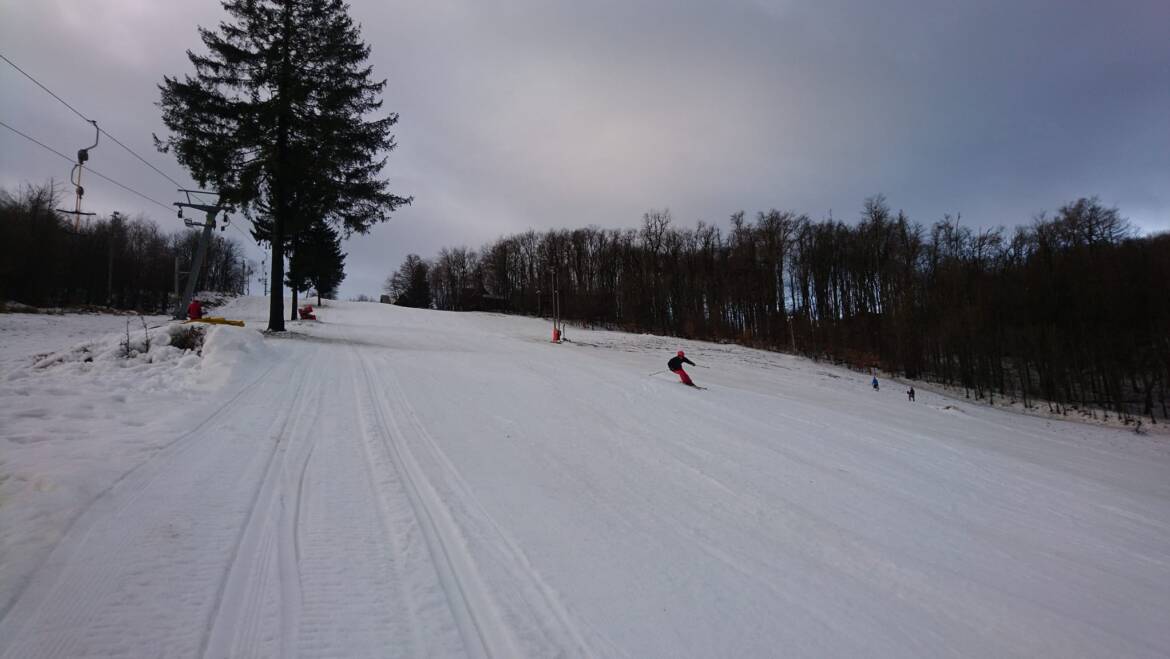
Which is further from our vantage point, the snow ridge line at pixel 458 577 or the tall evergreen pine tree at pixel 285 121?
the tall evergreen pine tree at pixel 285 121

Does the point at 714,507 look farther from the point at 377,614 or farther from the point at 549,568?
the point at 377,614

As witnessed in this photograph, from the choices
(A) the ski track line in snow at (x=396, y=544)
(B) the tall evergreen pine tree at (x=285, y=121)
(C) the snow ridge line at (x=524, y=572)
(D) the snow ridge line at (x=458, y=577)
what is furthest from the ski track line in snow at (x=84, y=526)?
(B) the tall evergreen pine tree at (x=285, y=121)

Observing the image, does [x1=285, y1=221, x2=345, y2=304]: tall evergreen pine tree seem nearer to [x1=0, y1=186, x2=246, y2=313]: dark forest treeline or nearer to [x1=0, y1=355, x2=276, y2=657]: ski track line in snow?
[x1=0, y1=186, x2=246, y2=313]: dark forest treeline

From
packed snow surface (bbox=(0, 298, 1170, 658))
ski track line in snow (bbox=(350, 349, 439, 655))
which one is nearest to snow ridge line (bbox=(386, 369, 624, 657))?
packed snow surface (bbox=(0, 298, 1170, 658))

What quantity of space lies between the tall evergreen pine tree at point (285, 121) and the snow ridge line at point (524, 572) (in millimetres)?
15517

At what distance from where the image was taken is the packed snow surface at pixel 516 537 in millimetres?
2568

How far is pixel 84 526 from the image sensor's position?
10.3ft

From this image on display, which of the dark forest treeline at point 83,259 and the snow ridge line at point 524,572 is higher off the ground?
the dark forest treeline at point 83,259

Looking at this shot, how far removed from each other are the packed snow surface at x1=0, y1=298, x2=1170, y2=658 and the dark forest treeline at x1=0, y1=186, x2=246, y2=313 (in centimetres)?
3928

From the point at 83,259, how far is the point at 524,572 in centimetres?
6210

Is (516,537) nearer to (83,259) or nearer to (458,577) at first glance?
(458,577)

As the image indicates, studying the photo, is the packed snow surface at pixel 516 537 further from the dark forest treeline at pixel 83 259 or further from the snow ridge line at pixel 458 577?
the dark forest treeline at pixel 83 259

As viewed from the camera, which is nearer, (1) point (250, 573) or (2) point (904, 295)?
(1) point (250, 573)

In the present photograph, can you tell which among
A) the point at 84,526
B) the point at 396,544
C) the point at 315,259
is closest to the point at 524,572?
the point at 396,544
